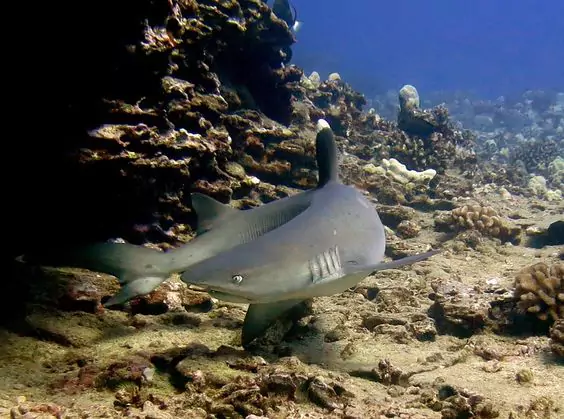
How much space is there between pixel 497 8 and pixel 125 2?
218m

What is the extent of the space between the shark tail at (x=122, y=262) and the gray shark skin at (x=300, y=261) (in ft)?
2.71

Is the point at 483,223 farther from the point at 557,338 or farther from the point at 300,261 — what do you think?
the point at 300,261

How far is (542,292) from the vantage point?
14.1 ft

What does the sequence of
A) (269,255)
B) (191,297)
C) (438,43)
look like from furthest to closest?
1. (438,43)
2. (191,297)
3. (269,255)

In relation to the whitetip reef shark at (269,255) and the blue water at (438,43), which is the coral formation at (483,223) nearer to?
the whitetip reef shark at (269,255)

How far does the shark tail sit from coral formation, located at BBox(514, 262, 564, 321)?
11.4ft

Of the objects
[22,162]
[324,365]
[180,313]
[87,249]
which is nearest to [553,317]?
[324,365]

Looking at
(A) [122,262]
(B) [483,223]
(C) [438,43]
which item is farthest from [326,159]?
(C) [438,43]

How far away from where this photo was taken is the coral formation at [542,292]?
421cm

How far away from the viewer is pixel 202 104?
594 cm

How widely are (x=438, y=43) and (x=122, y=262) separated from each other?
539ft

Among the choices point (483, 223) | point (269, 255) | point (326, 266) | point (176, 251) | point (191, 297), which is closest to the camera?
point (269, 255)

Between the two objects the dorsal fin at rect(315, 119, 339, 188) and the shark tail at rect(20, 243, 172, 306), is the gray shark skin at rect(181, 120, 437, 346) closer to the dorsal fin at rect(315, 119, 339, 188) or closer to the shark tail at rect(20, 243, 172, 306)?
the dorsal fin at rect(315, 119, 339, 188)

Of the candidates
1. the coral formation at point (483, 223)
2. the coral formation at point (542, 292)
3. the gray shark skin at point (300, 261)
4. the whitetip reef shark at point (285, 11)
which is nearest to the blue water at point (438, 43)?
the whitetip reef shark at point (285, 11)
